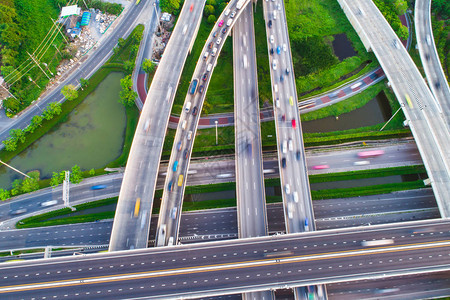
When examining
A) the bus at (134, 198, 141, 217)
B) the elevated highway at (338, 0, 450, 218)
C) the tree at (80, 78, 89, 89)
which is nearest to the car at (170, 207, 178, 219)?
the bus at (134, 198, 141, 217)

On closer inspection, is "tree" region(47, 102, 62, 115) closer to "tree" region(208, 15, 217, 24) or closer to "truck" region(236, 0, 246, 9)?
"tree" region(208, 15, 217, 24)

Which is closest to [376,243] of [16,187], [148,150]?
[148,150]

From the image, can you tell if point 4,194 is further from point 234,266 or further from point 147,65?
point 234,266

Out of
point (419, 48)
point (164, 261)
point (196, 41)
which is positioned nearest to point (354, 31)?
point (419, 48)

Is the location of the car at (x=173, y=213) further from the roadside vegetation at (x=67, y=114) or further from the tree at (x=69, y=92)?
the tree at (x=69, y=92)

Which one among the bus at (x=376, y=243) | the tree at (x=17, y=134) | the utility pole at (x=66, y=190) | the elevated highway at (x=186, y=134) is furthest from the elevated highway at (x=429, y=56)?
the tree at (x=17, y=134)

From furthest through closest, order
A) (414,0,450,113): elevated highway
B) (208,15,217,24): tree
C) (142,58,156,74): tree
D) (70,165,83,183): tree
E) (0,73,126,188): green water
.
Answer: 1. (208,15,217,24): tree
2. (142,58,156,74): tree
3. (414,0,450,113): elevated highway
4. (0,73,126,188): green water
5. (70,165,83,183): tree
